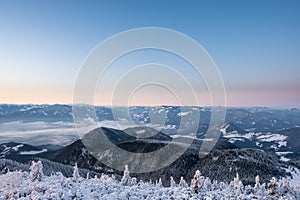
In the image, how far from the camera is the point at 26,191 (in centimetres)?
3092

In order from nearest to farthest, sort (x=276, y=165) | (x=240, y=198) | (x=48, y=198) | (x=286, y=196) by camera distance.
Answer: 1. (x=48, y=198)
2. (x=240, y=198)
3. (x=286, y=196)
4. (x=276, y=165)

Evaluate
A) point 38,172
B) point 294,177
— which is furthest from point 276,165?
point 38,172

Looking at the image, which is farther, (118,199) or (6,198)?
(118,199)

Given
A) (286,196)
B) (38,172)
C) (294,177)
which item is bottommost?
(294,177)

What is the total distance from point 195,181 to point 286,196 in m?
11.2

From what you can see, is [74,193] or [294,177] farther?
[294,177]

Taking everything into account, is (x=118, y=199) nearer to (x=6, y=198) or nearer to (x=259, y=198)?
(x=6, y=198)

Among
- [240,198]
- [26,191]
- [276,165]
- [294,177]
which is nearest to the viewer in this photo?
[26,191]

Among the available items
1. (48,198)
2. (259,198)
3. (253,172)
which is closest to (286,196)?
(259,198)

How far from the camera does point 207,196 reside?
113 ft

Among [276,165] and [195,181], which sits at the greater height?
[195,181]

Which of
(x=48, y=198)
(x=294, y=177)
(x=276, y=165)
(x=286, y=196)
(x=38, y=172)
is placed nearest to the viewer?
(x=48, y=198)

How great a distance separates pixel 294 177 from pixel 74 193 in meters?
176

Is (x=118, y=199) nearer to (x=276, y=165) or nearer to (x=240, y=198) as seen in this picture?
(x=240, y=198)
